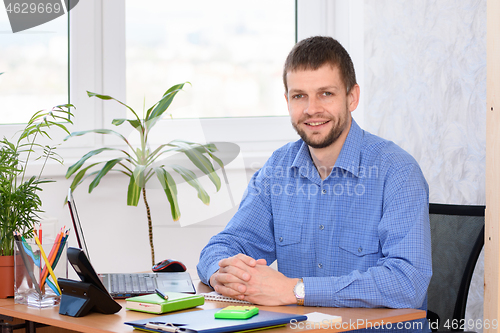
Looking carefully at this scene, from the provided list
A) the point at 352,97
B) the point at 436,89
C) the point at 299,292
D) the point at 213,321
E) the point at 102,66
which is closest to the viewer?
the point at 213,321

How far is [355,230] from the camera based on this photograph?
5.24ft

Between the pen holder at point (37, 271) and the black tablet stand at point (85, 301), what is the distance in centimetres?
11

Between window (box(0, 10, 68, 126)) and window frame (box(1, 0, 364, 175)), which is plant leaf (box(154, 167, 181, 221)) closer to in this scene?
window frame (box(1, 0, 364, 175))

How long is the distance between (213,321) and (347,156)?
752 mm

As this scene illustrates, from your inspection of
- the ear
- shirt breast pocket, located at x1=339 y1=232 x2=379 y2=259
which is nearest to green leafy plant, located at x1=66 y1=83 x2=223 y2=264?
the ear

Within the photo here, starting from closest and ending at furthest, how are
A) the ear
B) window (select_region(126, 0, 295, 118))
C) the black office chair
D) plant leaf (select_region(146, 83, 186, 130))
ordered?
the black office chair
the ear
plant leaf (select_region(146, 83, 186, 130))
window (select_region(126, 0, 295, 118))

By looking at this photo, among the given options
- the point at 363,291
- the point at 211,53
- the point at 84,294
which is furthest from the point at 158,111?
the point at 363,291

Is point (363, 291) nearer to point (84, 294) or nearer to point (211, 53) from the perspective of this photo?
point (84, 294)

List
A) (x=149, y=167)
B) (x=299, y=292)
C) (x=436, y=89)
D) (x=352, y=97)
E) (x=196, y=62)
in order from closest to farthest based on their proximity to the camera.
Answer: (x=299, y=292)
(x=352, y=97)
(x=436, y=89)
(x=149, y=167)
(x=196, y=62)

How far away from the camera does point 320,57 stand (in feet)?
5.51

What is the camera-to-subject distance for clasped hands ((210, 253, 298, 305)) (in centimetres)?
131

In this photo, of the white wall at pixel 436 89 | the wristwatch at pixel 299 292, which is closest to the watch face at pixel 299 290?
the wristwatch at pixel 299 292

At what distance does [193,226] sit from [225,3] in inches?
49.7

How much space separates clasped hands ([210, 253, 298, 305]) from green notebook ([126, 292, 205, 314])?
111 millimetres
